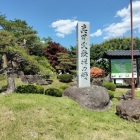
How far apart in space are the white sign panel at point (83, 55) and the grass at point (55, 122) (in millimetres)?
2036

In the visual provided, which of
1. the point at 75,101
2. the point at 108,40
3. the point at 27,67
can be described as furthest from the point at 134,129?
the point at 108,40

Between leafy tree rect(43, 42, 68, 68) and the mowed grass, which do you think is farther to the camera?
leafy tree rect(43, 42, 68, 68)

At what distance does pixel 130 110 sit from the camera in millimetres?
11648

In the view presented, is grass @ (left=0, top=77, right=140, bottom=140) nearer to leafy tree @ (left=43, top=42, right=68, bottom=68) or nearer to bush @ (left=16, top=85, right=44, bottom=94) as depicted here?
bush @ (left=16, top=85, right=44, bottom=94)

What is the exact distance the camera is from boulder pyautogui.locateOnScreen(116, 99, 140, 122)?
11.5 meters

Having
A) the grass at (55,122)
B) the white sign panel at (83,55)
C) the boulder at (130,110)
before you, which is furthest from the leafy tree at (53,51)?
the boulder at (130,110)

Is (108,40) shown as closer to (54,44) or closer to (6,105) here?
(54,44)

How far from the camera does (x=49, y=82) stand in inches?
1032

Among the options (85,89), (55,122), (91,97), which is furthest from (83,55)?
(55,122)

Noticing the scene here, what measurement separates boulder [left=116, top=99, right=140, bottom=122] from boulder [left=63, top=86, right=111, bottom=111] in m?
1.40

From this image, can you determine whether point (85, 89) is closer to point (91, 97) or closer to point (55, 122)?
point (91, 97)

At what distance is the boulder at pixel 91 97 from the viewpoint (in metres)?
13.1

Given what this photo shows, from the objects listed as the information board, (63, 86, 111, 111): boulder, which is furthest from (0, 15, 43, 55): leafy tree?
(63, 86, 111, 111): boulder

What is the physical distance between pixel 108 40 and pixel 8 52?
125 ft
